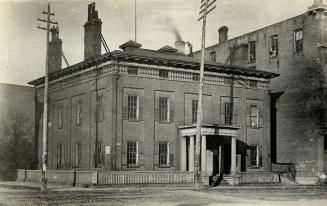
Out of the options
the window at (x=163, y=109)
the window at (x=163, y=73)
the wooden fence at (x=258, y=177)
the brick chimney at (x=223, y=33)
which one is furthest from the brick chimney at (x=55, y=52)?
the brick chimney at (x=223, y=33)

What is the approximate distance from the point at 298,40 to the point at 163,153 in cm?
1675

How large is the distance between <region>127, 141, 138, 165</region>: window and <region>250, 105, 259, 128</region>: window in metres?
10.7

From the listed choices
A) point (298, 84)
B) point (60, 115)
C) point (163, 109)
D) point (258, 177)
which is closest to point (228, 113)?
point (258, 177)

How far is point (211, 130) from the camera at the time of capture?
3250 cm

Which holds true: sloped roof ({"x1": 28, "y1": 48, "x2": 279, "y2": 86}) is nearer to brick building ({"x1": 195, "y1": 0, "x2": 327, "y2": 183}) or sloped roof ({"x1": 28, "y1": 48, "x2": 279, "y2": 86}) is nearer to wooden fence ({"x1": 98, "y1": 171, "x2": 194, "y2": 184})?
brick building ({"x1": 195, "y1": 0, "x2": 327, "y2": 183})

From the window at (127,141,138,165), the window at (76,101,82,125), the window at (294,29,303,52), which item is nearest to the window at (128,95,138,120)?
the window at (127,141,138,165)

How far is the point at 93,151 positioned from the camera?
3394 centimetres

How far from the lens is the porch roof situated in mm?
32188

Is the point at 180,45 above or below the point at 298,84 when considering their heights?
above

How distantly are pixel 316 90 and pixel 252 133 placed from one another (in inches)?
263

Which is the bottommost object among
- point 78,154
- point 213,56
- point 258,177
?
point 258,177

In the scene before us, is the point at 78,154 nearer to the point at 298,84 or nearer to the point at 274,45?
the point at 298,84

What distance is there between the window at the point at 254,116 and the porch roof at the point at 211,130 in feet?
18.0

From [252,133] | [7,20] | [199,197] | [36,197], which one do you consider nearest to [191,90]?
[252,133]
